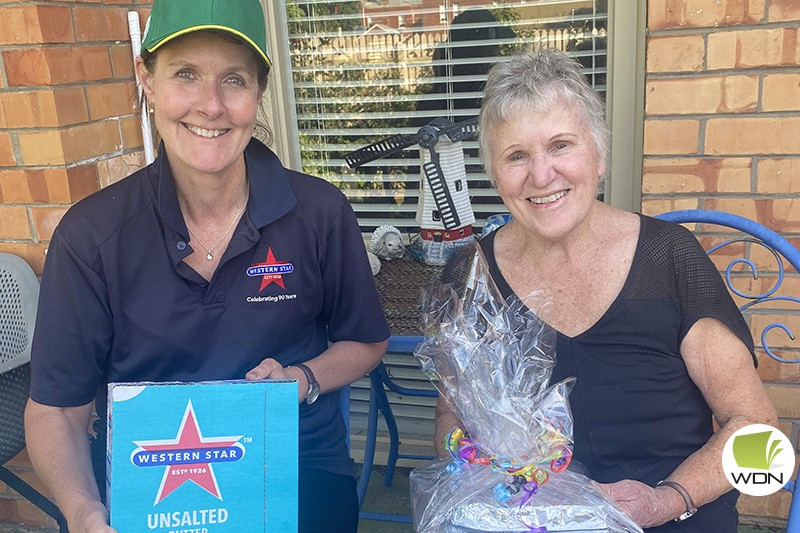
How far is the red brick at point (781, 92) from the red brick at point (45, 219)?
242 cm

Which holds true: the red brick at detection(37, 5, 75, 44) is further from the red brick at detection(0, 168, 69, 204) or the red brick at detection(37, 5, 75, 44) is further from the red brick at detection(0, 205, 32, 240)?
the red brick at detection(0, 205, 32, 240)

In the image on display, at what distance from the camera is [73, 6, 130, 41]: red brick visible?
8.65 feet

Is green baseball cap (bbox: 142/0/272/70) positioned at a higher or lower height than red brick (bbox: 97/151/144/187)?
higher

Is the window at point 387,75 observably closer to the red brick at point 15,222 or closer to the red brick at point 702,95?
the red brick at point 702,95

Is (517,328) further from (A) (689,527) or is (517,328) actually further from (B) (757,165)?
(B) (757,165)

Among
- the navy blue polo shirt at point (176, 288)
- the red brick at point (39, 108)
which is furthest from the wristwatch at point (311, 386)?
the red brick at point (39, 108)

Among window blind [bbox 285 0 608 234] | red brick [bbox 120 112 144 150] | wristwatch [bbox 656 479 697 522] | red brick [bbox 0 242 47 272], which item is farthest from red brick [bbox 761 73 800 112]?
red brick [bbox 0 242 47 272]

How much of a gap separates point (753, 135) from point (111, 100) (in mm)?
2298

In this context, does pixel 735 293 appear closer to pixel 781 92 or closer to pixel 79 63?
pixel 781 92

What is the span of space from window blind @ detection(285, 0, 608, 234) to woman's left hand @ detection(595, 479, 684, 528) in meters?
1.87

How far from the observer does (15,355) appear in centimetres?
247

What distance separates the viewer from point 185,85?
1772 millimetres

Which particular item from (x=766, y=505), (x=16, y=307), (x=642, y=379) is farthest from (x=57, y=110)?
(x=766, y=505)

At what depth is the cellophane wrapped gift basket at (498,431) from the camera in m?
1.36
